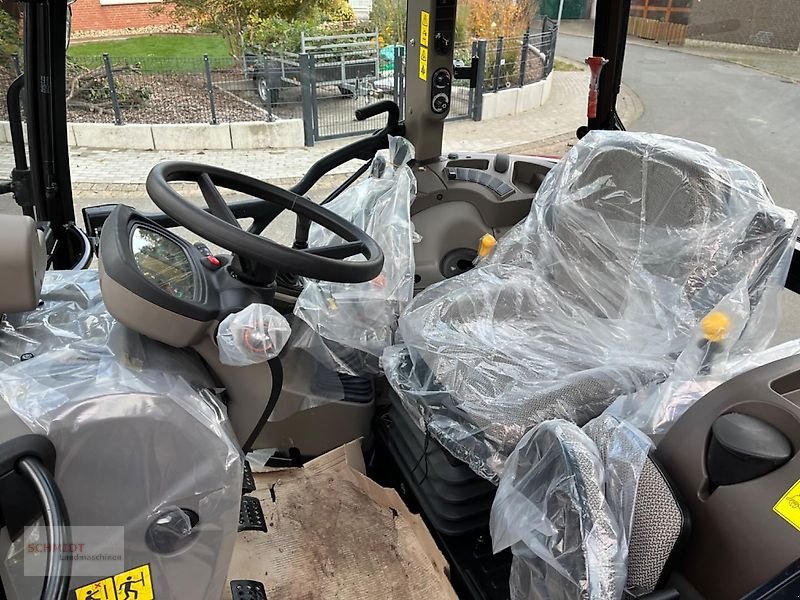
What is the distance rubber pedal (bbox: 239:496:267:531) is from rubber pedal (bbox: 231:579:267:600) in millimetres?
134

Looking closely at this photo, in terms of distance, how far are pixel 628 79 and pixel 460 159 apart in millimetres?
731

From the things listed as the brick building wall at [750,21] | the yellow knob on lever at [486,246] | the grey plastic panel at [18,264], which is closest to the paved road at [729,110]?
the brick building wall at [750,21]

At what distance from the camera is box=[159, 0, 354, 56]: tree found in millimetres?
7227

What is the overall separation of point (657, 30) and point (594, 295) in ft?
3.77

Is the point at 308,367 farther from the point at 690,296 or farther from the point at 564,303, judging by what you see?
the point at 690,296

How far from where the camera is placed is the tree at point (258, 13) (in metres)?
7.23

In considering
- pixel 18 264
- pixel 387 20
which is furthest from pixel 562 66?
pixel 18 264

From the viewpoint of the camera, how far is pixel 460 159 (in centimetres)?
263

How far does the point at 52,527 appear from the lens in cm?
78

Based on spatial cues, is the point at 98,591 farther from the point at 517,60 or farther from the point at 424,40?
the point at 517,60

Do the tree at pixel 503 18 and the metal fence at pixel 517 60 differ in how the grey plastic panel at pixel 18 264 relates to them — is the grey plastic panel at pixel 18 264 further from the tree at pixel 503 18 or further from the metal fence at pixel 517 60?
the metal fence at pixel 517 60

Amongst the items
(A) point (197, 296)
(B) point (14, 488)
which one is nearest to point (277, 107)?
(A) point (197, 296)

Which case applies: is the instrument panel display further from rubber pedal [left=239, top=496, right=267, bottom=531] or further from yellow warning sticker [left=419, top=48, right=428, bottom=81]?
yellow warning sticker [left=419, top=48, right=428, bottom=81]

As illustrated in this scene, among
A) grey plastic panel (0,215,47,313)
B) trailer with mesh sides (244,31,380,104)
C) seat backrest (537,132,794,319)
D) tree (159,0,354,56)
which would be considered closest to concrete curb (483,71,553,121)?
trailer with mesh sides (244,31,380,104)
